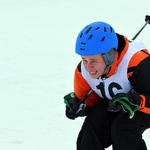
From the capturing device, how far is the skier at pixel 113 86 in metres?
3.05

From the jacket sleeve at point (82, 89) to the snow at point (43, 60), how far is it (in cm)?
126

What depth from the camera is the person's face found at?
3061 mm

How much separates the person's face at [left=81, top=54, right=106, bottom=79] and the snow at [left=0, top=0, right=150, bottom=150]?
5.85 feet

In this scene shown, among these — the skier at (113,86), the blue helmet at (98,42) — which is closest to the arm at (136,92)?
the skier at (113,86)

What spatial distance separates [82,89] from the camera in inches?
138

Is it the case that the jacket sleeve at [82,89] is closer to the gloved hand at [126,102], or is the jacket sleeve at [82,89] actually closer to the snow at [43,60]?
the gloved hand at [126,102]

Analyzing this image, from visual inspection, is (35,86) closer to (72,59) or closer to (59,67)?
(59,67)

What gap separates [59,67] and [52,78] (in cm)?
58

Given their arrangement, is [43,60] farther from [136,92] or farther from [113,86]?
[136,92]

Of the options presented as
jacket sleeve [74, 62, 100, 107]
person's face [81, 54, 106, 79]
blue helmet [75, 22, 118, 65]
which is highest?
blue helmet [75, 22, 118, 65]

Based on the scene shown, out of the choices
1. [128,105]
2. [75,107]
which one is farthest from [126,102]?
[75,107]

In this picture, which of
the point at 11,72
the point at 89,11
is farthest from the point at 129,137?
the point at 89,11

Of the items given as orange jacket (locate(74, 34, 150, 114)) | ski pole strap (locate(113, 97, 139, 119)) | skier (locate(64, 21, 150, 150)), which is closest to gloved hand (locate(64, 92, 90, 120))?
skier (locate(64, 21, 150, 150))

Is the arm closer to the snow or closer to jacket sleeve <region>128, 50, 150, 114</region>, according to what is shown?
jacket sleeve <region>128, 50, 150, 114</region>
